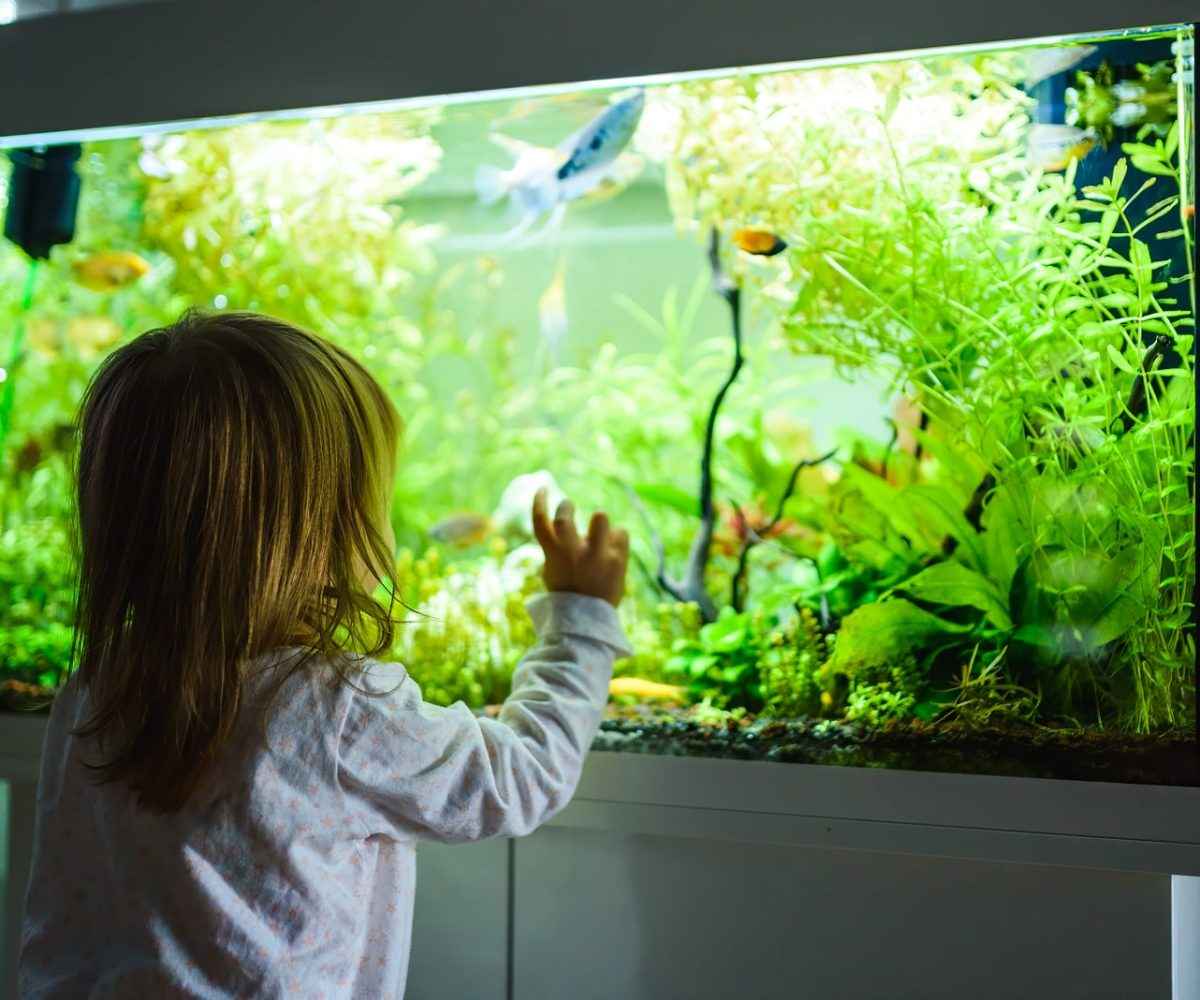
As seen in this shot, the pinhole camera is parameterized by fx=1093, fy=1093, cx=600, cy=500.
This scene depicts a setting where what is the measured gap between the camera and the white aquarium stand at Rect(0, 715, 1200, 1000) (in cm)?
132

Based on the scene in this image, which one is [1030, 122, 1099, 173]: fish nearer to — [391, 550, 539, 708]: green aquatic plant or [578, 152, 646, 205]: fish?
[578, 152, 646, 205]: fish

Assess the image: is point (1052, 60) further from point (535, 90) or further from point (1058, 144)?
point (535, 90)

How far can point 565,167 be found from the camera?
1883 millimetres

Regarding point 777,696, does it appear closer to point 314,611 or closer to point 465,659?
point 465,659

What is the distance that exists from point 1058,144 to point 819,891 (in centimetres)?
104

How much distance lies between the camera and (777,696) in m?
1.57

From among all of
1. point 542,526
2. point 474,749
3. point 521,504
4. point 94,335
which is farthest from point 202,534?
point 94,335

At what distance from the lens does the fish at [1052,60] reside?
1.33 meters

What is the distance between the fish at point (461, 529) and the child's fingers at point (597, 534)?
103cm

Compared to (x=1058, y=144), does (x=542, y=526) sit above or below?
below

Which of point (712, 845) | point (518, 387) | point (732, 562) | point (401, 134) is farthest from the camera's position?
point (518, 387)

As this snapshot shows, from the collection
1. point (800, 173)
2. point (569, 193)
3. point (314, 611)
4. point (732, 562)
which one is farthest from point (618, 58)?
point (732, 562)

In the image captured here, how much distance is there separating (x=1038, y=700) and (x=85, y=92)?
5.20 feet

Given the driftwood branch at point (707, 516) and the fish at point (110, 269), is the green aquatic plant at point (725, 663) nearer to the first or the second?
the driftwood branch at point (707, 516)
